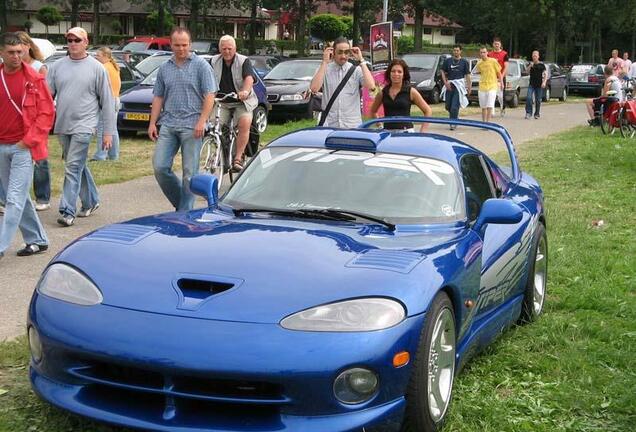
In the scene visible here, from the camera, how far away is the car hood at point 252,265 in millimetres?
3875

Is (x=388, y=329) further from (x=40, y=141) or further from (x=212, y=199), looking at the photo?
(x=40, y=141)

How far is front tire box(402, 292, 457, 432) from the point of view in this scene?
395 cm

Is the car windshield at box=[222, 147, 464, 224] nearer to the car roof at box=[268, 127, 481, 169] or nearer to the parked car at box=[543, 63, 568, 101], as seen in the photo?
the car roof at box=[268, 127, 481, 169]

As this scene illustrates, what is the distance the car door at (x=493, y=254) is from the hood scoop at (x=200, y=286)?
1480 millimetres

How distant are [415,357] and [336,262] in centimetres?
58

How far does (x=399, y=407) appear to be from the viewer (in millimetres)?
3857

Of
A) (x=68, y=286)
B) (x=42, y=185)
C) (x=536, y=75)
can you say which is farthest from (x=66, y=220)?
(x=536, y=75)

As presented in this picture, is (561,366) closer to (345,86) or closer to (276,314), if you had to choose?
(276,314)

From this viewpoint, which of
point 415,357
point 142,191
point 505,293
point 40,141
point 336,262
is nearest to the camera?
point 415,357

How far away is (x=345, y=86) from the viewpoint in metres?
10.0

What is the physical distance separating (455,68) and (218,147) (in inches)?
432

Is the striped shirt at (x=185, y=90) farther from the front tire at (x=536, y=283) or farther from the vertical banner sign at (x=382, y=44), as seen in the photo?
the vertical banner sign at (x=382, y=44)

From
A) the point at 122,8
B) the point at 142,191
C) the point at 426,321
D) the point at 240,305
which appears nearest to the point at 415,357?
the point at 426,321

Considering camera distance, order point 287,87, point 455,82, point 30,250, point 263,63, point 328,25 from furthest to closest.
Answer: point 328,25 → point 263,63 → point 287,87 → point 455,82 → point 30,250
